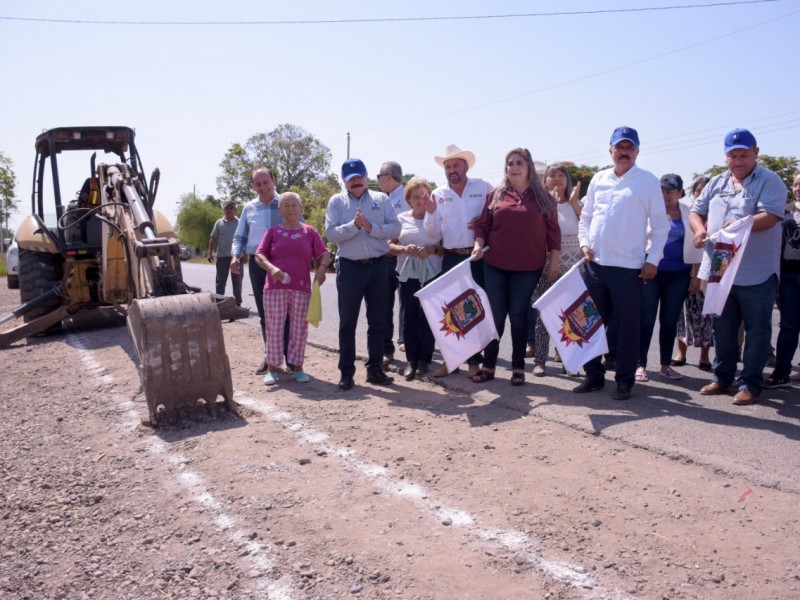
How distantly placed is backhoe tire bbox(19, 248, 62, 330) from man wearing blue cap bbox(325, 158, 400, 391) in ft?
19.8

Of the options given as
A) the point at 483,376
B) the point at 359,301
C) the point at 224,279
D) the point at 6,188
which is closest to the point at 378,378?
the point at 359,301

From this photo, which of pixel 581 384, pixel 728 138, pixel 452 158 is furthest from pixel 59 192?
pixel 728 138

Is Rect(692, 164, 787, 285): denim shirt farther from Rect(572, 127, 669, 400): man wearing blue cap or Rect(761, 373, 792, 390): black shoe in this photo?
Rect(761, 373, 792, 390): black shoe

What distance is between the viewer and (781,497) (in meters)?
3.69

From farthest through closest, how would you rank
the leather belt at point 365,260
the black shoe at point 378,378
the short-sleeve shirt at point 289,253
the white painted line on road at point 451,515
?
1. the short-sleeve shirt at point 289,253
2. the black shoe at point 378,378
3. the leather belt at point 365,260
4. the white painted line on road at point 451,515

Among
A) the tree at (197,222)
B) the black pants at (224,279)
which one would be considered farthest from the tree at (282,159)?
the black pants at (224,279)

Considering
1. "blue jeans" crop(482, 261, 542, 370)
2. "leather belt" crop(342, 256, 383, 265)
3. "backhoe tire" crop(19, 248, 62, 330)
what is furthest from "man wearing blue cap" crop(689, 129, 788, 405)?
"backhoe tire" crop(19, 248, 62, 330)

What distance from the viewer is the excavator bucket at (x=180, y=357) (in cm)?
545

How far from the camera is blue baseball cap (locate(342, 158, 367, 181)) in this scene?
645 centimetres

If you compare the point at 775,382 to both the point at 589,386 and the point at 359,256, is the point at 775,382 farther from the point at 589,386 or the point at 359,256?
the point at 359,256

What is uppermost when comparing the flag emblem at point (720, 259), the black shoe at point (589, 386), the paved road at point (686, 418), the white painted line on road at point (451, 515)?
the flag emblem at point (720, 259)

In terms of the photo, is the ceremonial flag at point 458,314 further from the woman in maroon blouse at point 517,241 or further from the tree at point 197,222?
the tree at point 197,222

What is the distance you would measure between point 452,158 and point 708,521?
158 inches

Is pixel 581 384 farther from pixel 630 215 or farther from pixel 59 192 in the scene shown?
pixel 59 192
